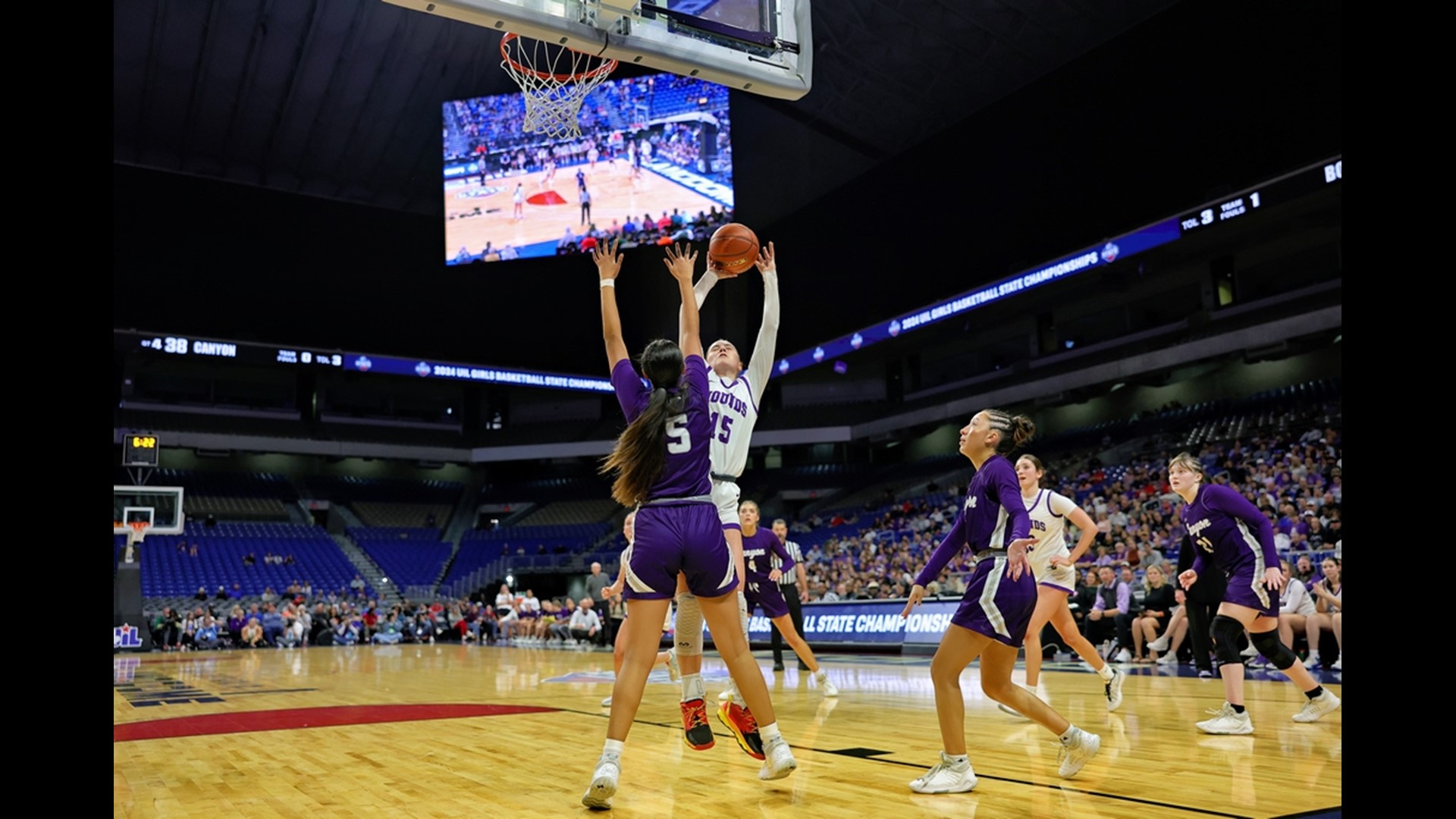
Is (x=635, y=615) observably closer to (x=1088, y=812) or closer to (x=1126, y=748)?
(x=1088, y=812)

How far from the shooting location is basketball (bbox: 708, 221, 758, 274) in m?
5.52

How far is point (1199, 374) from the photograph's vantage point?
96.4ft

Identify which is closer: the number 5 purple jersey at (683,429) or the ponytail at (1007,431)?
the number 5 purple jersey at (683,429)

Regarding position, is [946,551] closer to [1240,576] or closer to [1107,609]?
[1240,576]

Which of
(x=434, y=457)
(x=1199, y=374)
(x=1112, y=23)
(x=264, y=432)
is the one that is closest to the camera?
(x=1112, y=23)

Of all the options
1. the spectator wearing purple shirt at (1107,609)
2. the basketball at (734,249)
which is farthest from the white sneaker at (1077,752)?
the spectator wearing purple shirt at (1107,609)

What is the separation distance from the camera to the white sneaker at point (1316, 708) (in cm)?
674

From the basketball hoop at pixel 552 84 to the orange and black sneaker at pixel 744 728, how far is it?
6869 mm

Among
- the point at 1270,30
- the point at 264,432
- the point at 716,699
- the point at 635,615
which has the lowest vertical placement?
the point at 716,699

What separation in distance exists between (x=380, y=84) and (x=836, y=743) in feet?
82.1

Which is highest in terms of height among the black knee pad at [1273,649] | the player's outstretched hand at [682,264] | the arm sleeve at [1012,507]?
the player's outstretched hand at [682,264]


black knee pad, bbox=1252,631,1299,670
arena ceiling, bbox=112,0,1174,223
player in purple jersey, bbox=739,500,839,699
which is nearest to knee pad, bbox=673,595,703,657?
black knee pad, bbox=1252,631,1299,670

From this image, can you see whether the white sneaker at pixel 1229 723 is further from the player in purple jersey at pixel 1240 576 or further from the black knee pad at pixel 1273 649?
the black knee pad at pixel 1273 649
